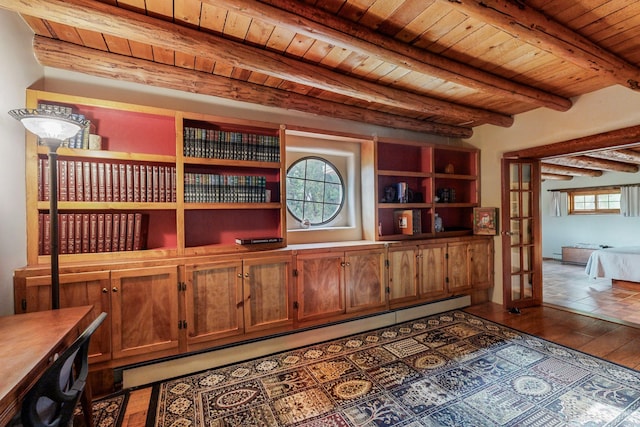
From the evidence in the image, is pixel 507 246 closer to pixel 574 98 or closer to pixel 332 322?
pixel 574 98

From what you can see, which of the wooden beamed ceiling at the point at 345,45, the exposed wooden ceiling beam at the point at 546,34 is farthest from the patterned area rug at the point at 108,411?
the exposed wooden ceiling beam at the point at 546,34

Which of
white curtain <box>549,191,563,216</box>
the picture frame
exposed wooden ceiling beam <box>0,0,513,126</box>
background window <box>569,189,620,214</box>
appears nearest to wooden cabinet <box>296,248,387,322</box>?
exposed wooden ceiling beam <box>0,0,513,126</box>

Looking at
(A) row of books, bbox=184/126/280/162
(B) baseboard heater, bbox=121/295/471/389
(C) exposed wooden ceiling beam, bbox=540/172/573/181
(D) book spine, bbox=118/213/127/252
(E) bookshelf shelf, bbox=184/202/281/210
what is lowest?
(B) baseboard heater, bbox=121/295/471/389

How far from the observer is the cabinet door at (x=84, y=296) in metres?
1.82

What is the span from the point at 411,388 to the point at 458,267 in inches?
80.8

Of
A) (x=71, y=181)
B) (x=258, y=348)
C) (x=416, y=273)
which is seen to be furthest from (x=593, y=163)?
(x=71, y=181)

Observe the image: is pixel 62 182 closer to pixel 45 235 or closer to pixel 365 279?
pixel 45 235

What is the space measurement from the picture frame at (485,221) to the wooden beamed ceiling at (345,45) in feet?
4.53

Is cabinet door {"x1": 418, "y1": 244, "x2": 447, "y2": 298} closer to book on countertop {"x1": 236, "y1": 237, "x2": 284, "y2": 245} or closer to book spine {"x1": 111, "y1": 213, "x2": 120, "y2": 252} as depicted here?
book on countertop {"x1": 236, "y1": 237, "x2": 284, "y2": 245}

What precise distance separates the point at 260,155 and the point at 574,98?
343 centimetres

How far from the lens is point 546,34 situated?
1.83 m

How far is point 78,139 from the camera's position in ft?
6.72

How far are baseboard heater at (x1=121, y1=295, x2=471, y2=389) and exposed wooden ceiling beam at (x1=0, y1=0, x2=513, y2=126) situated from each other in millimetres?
2266

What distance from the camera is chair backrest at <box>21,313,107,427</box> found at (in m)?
0.96
